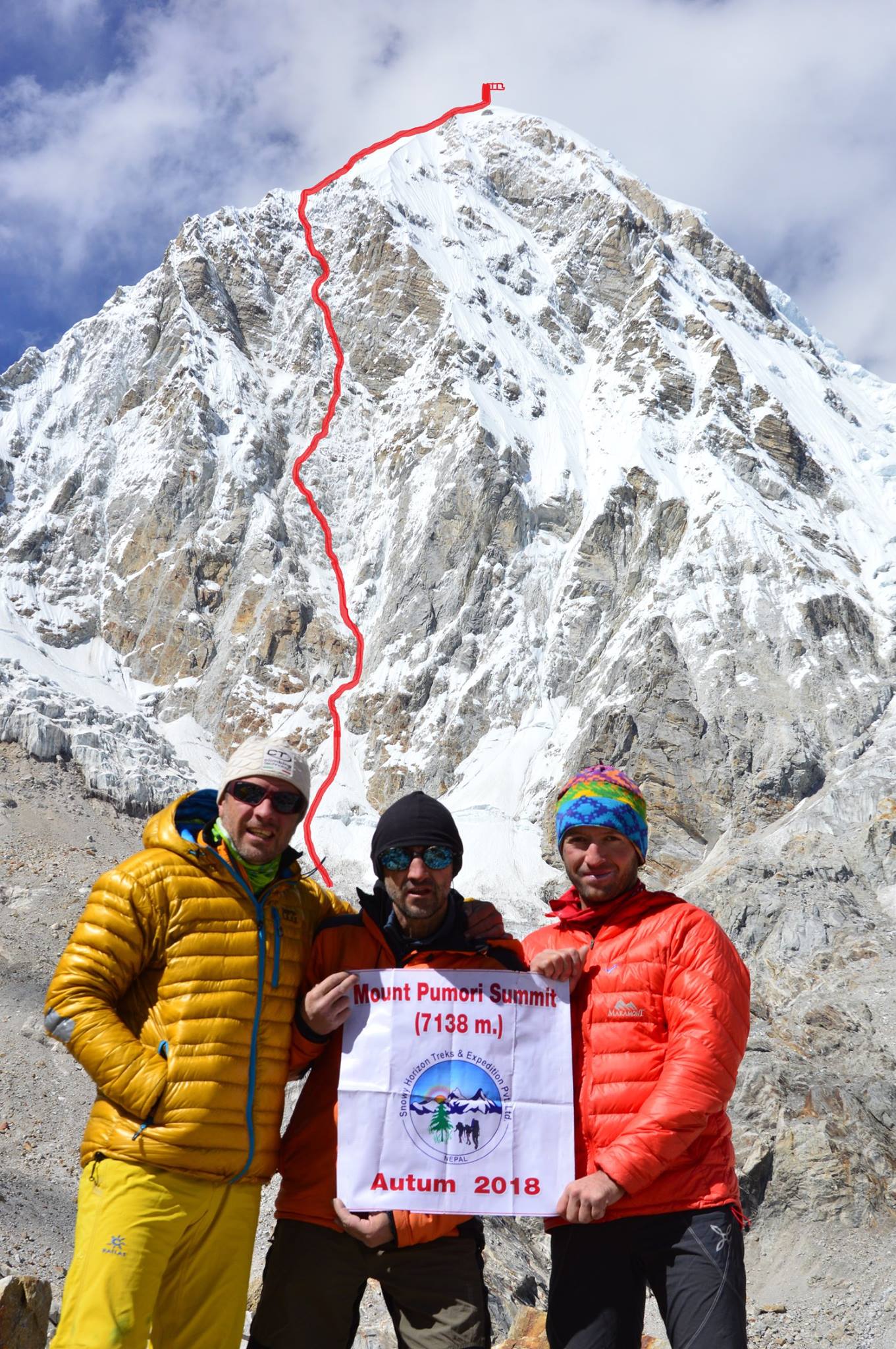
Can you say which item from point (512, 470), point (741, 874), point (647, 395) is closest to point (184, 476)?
point (512, 470)

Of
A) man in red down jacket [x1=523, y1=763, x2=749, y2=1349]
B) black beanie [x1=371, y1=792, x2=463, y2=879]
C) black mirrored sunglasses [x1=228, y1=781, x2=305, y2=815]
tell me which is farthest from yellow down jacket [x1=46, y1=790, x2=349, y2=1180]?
man in red down jacket [x1=523, y1=763, x2=749, y2=1349]

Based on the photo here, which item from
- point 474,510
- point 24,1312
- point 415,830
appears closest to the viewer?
point 415,830

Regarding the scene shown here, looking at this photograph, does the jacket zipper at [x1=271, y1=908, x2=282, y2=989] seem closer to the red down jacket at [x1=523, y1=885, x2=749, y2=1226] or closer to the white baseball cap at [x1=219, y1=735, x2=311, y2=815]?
the white baseball cap at [x1=219, y1=735, x2=311, y2=815]

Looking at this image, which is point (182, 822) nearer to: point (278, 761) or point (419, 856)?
point (278, 761)

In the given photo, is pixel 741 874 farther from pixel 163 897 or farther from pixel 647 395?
pixel 647 395

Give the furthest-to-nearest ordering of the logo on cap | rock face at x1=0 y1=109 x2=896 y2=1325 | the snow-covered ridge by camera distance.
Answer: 1. the snow-covered ridge
2. rock face at x1=0 y1=109 x2=896 y2=1325
3. the logo on cap

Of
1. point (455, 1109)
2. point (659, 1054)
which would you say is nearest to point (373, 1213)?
point (455, 1109)
